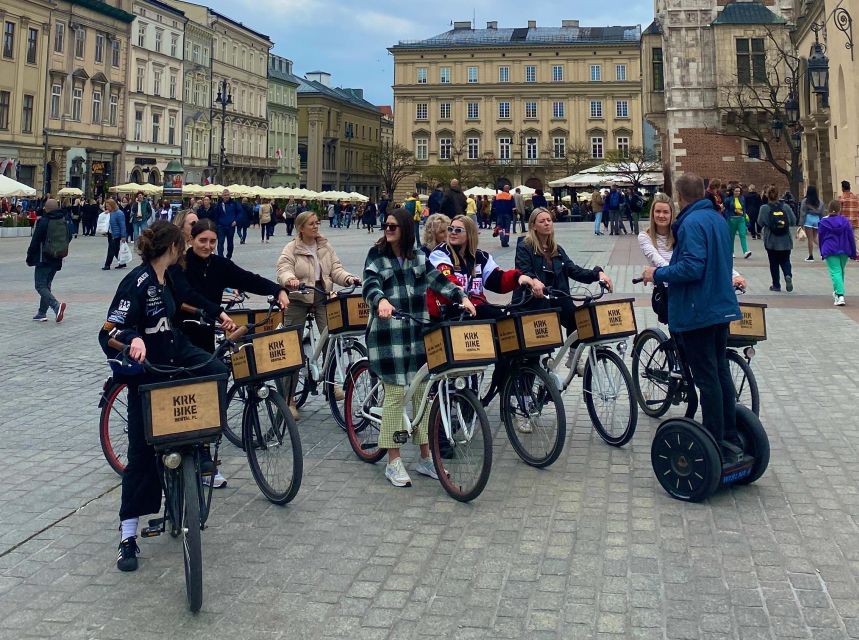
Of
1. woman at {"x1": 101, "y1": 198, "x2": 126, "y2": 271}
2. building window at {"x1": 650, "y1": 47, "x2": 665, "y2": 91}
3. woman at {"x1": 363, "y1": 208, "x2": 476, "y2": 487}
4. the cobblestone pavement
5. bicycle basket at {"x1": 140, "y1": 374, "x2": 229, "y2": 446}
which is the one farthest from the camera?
building window at {"x1": 650, "y1": 47, "x2": 665, "y2": 91}

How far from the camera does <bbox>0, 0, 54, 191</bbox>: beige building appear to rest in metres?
49.6

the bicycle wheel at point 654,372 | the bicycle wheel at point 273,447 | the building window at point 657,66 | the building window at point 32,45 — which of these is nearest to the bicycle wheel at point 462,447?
the bicycle wheel at point 273,447

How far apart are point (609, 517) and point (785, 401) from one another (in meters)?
3.56

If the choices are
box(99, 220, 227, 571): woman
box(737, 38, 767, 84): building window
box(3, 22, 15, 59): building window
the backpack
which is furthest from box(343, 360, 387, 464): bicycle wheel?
box(3, 22, 15, 59): building window

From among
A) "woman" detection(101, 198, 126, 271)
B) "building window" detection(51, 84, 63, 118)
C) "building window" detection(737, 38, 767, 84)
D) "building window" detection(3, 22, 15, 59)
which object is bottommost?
"woman" detection(101, 198, 126, 271)

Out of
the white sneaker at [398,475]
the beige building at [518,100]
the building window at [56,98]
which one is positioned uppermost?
the beige building at [518,100]

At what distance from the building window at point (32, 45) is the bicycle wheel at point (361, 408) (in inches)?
2108

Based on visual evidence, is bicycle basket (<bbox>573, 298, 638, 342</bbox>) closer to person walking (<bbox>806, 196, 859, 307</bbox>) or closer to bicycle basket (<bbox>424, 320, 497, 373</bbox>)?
bicycle basket (<bbox>424, 320, 497, 373</bbox>)

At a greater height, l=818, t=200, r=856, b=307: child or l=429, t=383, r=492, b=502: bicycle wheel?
l=818, t=200, r=856, b=307: child

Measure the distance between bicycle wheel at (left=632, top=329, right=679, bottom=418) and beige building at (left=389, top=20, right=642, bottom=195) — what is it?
84.7m

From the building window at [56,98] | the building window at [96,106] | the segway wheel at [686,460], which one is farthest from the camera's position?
the building window at [96,106]

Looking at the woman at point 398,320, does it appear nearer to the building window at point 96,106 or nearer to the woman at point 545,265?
the woman at point 545,265

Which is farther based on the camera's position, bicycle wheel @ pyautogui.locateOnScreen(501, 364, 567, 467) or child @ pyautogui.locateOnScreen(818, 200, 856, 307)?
child @ pyautogui.locateOnScreen(818, 200, 856, 307)

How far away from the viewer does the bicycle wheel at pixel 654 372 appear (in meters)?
6.93
